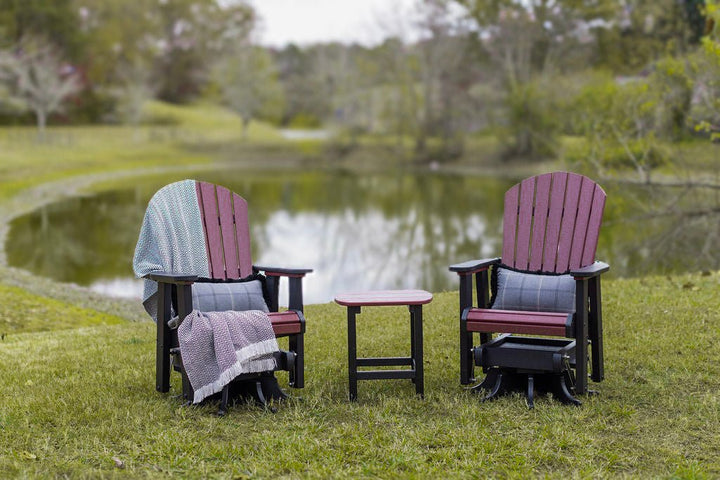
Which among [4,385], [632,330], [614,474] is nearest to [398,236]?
[632,330]

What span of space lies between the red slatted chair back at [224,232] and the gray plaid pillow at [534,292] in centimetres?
147

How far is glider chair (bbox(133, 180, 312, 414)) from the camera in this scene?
4.29 m

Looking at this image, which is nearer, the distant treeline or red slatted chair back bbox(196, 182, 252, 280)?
red slatted chair back bbox(196, 182, 252, 280)

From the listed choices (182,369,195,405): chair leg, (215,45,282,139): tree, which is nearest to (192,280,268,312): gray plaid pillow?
(182,369,195,405): chair leg

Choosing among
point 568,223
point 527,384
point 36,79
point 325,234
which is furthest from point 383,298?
point 36,79

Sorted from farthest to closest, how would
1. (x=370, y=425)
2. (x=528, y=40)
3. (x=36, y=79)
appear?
1. (x=36, y=79)
2. (x=528, y=40)
3. (x=370, y=425)

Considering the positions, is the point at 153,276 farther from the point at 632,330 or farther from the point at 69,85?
the point at 69,85

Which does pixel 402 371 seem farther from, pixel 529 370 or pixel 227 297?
pixel 227 297

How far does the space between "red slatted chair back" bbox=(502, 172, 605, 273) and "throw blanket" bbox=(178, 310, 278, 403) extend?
1.58 metres

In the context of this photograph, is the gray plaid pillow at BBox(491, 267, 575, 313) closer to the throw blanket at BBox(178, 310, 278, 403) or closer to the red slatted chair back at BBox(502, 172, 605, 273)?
the red slatted chair back at BBox(502, 172, 605, 273)

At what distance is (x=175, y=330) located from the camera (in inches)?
172

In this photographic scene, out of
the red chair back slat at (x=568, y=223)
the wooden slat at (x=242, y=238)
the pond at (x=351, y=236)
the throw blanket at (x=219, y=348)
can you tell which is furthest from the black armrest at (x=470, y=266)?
the pond at (x=351, y=236)

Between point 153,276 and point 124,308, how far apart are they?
5.36 metres

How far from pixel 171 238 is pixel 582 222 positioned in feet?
7.55
